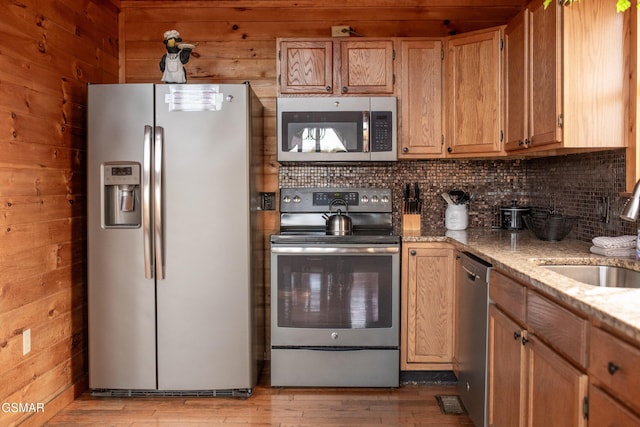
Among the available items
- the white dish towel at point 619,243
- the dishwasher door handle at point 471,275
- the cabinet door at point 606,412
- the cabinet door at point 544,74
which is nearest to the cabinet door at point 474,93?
the cabinet door at point 544,74

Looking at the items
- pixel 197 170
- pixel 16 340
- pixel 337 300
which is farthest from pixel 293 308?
pixel 16 340

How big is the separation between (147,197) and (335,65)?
4.68 ft

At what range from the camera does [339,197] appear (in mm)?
3611

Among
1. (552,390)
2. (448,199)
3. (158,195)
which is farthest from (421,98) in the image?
(552,390)

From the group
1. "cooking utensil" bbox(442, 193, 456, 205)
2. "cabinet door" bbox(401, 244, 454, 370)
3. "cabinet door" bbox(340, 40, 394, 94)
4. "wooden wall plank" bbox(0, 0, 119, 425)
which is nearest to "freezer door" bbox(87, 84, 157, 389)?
"wooden wall plank" bbox(0, 0, 119, 425)

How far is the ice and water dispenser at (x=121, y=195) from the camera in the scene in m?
2.91

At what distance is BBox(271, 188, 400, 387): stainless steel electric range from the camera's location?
3.11 meters

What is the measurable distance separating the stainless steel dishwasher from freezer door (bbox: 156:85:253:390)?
1165 mm

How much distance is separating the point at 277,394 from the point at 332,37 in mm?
2224

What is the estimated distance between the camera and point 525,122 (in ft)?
9.17

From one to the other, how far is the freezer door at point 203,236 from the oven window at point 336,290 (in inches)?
11.5

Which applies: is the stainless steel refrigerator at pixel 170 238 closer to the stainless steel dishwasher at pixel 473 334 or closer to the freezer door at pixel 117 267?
the freezer door at pixel 117 267

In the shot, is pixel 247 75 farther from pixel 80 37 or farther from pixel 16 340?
pixel 16 340

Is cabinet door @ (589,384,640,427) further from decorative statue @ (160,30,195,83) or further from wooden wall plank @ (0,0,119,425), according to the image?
decorative statue @ (160,30,195,83)
